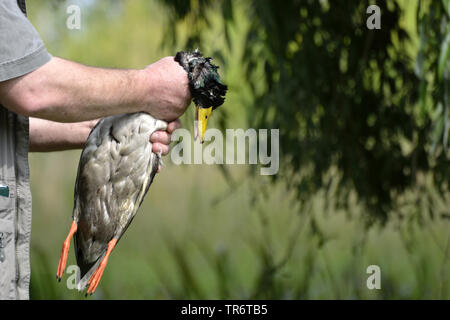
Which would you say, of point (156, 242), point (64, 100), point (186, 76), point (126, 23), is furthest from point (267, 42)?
point (126, 23)

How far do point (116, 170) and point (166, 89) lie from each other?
0.87ft

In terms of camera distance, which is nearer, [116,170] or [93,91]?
[93,91]

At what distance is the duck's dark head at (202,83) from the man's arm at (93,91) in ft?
0.06

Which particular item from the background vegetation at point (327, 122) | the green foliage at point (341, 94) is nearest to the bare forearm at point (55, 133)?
the background vegetation at point (327, 122)

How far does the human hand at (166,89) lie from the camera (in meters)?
1.59

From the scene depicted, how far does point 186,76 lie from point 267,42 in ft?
3.73

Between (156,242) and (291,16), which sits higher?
(291,16)

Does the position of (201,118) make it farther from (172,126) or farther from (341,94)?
(341,94)

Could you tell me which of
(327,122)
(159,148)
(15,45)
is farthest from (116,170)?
(327,122)

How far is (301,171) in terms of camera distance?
3270 mm

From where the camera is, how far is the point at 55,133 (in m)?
1.94

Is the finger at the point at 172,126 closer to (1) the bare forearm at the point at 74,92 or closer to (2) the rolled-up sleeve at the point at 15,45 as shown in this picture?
(1) the bare forearm at the point at 74,92

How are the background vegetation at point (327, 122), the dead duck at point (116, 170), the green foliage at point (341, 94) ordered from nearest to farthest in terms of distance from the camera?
the dead duck at point (116, 170)
the background vegetation at point (327, 122)
the green foliage at point (341, 94)

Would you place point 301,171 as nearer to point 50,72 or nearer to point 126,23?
point 50,72
